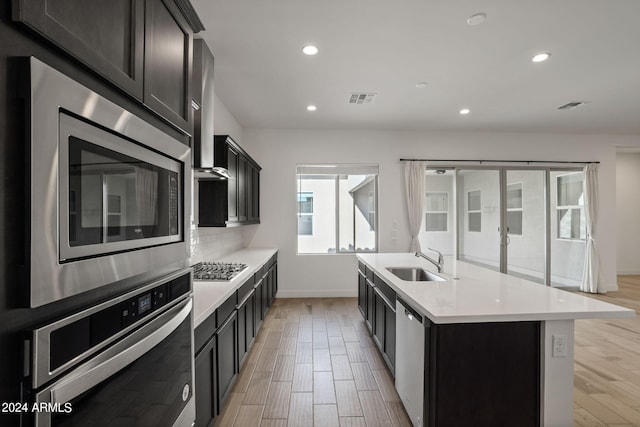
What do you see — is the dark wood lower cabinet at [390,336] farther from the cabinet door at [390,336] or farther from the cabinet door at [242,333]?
the cabinet door at [242,333]

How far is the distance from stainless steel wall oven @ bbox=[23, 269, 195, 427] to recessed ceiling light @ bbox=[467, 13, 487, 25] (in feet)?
8.88

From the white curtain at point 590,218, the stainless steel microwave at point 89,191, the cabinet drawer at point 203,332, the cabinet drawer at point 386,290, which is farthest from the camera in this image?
the white curtain at point 590,218

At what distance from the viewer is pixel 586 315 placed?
1.68 metres

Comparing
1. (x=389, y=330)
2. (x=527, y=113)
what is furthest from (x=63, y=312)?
(x=527, y=113)

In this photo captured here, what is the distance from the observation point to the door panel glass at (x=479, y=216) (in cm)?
587

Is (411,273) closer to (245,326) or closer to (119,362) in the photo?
(245,326)

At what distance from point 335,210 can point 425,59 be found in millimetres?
3081

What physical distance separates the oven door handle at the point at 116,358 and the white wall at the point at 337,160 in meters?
4.44

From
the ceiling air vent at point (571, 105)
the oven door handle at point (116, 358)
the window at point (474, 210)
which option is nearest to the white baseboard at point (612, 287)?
the window at point (474, 210)

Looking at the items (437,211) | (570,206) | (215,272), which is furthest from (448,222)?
(215,272)

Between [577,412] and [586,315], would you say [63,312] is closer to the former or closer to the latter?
[586,315]

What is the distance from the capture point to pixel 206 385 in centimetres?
181

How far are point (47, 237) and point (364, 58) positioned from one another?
122 inches

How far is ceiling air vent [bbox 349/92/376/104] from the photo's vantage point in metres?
4.02
